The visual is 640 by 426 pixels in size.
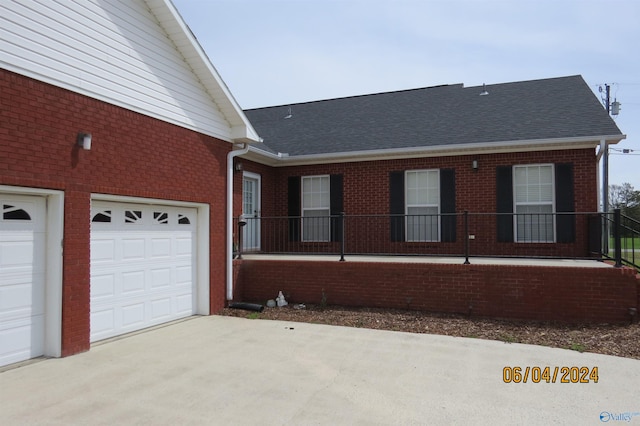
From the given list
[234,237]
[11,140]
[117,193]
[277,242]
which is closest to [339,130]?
[277,242]

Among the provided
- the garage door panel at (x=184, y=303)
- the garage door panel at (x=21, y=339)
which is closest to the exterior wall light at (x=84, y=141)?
the garage door panel at (x=21, y=339)

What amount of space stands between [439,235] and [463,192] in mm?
1136

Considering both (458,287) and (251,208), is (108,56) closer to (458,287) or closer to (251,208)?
(251,208)

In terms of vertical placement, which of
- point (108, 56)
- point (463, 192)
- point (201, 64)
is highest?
point (201, 64)

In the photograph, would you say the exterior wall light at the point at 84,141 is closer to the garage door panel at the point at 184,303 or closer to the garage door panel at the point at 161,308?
the garage door panel at the point at 161,308

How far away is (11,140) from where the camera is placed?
17.1 feet

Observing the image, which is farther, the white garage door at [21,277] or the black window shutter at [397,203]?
the black window shutter at [397,203]

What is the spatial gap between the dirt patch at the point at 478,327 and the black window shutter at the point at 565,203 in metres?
3.00

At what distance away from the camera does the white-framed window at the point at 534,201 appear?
10039 mm

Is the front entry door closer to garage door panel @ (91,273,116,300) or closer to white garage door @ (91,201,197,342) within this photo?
white garage door @ (91,201,197,342)

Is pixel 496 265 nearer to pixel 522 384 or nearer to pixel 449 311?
pixel 449 311

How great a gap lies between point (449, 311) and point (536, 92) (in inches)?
285

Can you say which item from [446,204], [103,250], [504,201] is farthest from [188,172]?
[504,201]
